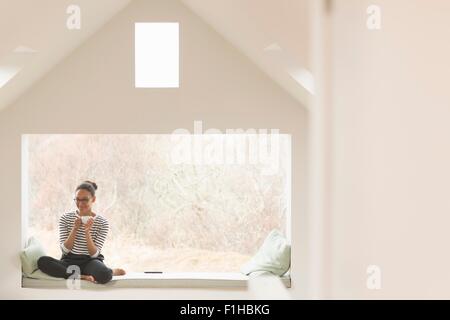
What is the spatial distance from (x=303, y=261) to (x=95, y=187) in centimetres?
93

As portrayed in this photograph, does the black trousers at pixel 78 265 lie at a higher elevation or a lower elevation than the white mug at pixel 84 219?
lower

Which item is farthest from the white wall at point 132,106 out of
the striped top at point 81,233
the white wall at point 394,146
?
the white wall at point 394,146

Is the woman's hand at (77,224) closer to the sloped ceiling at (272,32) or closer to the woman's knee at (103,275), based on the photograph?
the woman's knee at (103,275)

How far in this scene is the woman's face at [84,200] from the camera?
2.39 metres

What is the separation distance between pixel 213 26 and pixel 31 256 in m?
1.18

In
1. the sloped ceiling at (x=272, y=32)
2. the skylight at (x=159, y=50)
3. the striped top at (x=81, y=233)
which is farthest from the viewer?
the striped top at (x=81, y=233)

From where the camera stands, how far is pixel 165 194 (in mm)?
2408

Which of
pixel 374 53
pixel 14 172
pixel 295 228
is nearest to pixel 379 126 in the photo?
pixel 374 53

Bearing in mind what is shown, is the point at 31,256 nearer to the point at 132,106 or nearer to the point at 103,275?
the point at 103,275

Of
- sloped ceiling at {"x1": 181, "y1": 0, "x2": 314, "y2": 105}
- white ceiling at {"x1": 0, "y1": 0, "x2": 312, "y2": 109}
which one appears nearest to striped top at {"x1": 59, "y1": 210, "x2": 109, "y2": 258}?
white ceiling at {"x1": 0, "y1": 0, "x2": 312, "y2": 109}

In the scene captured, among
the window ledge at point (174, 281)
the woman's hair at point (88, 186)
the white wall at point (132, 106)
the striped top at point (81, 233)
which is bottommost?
the window ledge at point (174, 281)

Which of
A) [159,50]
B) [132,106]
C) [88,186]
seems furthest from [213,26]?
[88,186]

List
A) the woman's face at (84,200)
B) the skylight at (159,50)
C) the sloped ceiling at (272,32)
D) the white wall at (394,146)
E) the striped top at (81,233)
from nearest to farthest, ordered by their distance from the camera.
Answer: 1. the white wall at (394,146)
2. the sloped ceiling at (272,32)
3. the skylight at (159,50)
4. the striped top at (81,233)
5. the woman's face at (84,200)

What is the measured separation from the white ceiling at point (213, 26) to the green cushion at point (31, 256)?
1.91 feet
